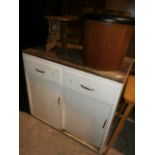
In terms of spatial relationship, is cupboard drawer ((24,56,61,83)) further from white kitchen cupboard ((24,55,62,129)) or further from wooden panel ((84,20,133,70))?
wooden panel ((84,20,133,70))

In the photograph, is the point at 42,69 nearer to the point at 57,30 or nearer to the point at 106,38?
the point at 57,30

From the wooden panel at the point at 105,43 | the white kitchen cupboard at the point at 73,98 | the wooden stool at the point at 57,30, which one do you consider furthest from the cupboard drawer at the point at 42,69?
the wooden panel at the point at 105,43

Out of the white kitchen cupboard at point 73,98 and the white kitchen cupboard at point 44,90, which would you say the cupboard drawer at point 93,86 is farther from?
the white kitchen cupboard at point 44,90

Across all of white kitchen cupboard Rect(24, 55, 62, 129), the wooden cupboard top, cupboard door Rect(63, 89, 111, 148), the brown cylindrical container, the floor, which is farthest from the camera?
the floor

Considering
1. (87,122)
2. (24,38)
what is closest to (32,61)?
(24,38)

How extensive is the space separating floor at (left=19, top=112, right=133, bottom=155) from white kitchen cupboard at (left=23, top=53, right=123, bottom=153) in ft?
0.23

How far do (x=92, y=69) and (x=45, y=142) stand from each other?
88 cm

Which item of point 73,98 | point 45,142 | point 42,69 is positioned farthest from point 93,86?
point 45,142

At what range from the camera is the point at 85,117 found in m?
1.34

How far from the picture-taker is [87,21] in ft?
3.26

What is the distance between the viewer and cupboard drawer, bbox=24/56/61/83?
128 centimetres

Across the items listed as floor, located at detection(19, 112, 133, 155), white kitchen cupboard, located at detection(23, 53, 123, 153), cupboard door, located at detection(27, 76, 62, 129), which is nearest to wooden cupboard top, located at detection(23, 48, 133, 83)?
white kitchen cupboard, located at detection(23, 53, 123, 153)
